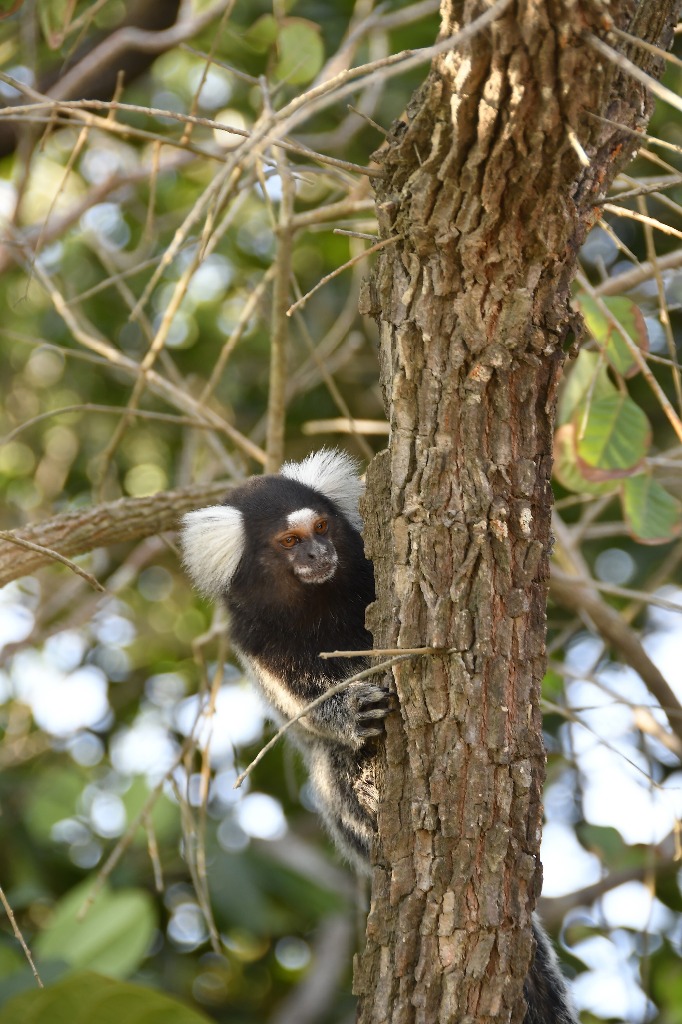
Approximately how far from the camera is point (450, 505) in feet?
7.45

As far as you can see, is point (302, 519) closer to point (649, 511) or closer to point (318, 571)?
point (318, 571)

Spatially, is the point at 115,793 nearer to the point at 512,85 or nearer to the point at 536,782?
the point at 536,782

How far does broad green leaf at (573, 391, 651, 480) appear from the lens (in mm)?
3125

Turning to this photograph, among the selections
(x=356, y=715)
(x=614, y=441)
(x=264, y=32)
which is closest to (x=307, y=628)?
(x=356, y=715)

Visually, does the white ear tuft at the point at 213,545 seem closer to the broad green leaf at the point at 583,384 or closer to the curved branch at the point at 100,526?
the curved branch at the point at 100,526

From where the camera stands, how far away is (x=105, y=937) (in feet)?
15.1

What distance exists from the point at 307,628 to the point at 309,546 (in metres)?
0.32

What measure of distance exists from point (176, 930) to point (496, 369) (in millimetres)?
4780

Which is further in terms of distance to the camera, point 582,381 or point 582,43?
point 582,381

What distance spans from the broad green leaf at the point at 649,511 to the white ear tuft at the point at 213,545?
4.78 ft

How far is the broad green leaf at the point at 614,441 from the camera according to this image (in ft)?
10.3

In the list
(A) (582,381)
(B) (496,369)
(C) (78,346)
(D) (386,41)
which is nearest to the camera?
(B) (496,369)

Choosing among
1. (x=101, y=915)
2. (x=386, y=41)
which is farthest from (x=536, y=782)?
(x=386, y=41)

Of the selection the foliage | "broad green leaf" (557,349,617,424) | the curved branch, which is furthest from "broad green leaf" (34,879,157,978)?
"broad green leaf" (557,349,617,424)
